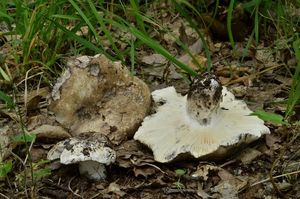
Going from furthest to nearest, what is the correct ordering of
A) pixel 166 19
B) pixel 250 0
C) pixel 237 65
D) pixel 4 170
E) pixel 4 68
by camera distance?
pixel 166 19 → pixel 250 0 → pixel 237 65 → pixel 4 68 → pixel 4 170

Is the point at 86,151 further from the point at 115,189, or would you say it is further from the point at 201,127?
the point at 201,127

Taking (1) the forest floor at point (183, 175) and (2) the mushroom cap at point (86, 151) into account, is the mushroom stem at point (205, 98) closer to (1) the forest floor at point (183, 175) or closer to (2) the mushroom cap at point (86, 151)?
(1) the forest floor at point (183, 175)

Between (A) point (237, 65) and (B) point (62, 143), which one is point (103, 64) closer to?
(B) point (62, 143)

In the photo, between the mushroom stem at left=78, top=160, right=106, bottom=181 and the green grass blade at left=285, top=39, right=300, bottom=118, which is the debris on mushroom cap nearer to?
the mushroom stem at left=78, top=160, right=106, bottom=181

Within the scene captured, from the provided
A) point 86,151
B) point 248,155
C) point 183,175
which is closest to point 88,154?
point 86,151

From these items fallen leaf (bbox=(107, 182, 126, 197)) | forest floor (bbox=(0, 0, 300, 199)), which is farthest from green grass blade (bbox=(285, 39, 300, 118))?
fallen leaf (bbox=(107, 182, 126, 197))

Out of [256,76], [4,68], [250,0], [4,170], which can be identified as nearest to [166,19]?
[250,0]

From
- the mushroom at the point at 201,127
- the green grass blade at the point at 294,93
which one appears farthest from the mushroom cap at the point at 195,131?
the green grass blade at the point at 294,93
